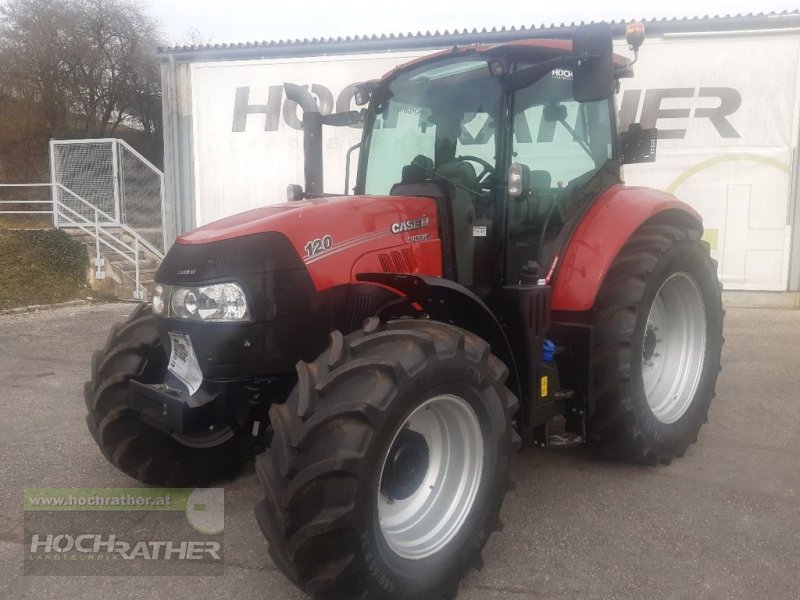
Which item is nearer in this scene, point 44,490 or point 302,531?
point 302,531

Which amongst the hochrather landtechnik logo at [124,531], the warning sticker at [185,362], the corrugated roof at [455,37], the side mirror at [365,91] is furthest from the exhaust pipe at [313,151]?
the corrugated roof at [455,37]

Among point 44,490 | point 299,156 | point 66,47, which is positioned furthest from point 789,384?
point 66,47

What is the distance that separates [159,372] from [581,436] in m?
2.13

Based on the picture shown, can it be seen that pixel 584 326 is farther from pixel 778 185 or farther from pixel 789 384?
pixel 778 185

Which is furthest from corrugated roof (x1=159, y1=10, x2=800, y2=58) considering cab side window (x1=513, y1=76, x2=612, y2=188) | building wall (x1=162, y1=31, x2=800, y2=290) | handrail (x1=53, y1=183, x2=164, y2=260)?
cab side window (x1=513, y1=76, x2=612, y2=188)

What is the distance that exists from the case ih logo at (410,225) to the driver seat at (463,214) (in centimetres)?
19

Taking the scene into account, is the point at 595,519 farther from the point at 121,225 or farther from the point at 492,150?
the point at 121,225

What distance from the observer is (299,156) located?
35.0 feet

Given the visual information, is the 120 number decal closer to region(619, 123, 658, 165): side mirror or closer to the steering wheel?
the steering wheel

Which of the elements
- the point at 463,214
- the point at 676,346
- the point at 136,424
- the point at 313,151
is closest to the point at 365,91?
the point at 313,151

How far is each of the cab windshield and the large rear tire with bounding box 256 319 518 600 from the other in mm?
1177

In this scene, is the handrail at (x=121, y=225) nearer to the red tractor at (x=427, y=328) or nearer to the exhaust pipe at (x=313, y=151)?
the exhaust pipe at (x=313, y=151)

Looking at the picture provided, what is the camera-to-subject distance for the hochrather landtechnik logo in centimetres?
279

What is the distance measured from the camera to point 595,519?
3125 millimetres
